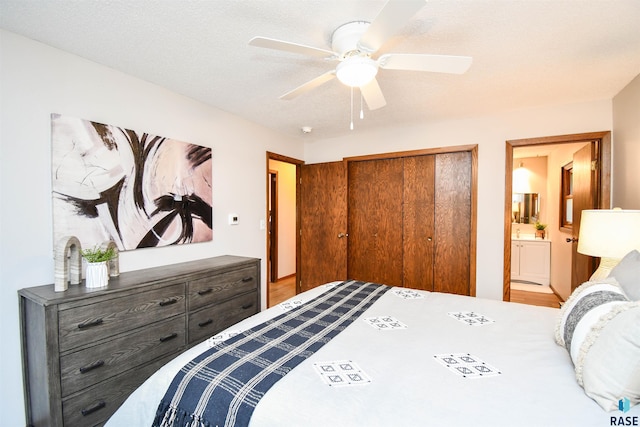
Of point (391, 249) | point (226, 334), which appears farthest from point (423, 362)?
point (391, 249)

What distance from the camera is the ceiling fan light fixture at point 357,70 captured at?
Answer: 5.23 ft

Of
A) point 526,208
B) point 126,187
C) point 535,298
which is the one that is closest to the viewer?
point 126,187

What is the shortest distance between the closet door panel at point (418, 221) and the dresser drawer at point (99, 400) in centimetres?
294

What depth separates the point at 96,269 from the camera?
1812mm

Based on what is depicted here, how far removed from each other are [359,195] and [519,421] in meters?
3.32

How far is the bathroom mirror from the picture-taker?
216 inches

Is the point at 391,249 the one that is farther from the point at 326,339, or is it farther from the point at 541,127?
the point at 326,339

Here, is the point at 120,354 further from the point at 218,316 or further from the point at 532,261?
the point at 532,261

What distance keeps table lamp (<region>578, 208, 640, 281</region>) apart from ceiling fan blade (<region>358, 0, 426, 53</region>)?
1.81 m

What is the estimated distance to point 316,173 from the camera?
4.32 meters

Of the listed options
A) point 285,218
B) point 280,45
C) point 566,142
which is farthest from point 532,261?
point 280,45

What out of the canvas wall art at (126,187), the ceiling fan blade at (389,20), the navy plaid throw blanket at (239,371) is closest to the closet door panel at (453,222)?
the navy plaid throw blanket at (239,371)

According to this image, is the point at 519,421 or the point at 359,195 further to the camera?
the point at 359,195

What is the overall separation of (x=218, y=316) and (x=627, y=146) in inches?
146
